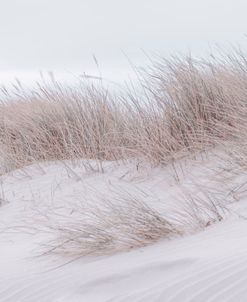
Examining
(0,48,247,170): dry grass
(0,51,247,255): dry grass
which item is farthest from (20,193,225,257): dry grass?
(0,48,247,170): dry grass

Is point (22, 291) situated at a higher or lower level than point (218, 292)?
lower

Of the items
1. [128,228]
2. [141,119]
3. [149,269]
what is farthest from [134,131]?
[149,269]

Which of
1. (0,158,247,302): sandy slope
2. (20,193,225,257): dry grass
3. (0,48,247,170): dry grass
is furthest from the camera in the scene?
(0,48,247,170): dry grass

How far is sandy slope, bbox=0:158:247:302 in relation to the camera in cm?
219

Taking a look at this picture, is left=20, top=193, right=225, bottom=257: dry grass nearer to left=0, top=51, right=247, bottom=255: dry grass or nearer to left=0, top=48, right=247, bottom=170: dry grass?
left=0, top=51, right=247, bottom=255: dry grass

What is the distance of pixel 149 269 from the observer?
2523mm

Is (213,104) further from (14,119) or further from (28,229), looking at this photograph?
(14,119)

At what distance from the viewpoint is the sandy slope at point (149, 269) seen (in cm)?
219

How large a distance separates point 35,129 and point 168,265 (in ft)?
12.8

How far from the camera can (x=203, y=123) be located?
15.4ft

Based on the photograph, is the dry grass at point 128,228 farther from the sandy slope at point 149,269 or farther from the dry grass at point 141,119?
the dry grass at point 141,119

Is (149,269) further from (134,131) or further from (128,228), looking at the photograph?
(134,131)

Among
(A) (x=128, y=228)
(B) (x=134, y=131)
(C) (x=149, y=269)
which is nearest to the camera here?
(C) (x=149, y=269)

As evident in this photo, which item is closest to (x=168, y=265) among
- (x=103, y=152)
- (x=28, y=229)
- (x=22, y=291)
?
(x=22, y=291)
